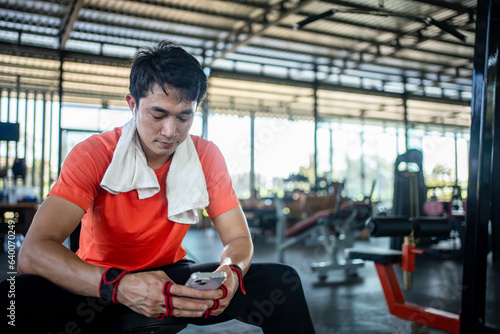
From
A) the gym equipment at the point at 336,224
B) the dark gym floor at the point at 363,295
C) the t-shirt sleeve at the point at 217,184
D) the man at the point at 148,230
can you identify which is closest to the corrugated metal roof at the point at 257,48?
the gym equipment at the point at 336,224

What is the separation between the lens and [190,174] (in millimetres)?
1243

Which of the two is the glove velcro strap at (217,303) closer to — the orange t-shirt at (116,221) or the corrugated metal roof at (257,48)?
the orange t-shirt at (116,221)

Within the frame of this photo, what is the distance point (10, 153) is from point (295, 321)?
8.88 meters

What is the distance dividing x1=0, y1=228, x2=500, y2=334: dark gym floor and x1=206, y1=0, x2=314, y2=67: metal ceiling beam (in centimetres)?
354

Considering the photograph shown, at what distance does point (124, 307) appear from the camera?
1.05 m

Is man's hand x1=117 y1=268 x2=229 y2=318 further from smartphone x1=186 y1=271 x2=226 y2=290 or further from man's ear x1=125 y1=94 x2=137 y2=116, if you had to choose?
man's ear x1=125 y1=94 x2=137 y2=116

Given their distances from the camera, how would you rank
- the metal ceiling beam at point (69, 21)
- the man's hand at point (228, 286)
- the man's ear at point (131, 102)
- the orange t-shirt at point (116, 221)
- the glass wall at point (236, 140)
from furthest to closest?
the glass wall at point (236, 140)
the metal ceiling beam at point (69, 21)
the man's ear at point (131, 102)
the orange t-shirt at point (116, 221)
the man's hand at point (228, 286)

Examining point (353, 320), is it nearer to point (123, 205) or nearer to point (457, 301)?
point (457, 301)

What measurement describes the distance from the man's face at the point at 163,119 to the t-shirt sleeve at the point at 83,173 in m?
0.13

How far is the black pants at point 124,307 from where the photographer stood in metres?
0.89

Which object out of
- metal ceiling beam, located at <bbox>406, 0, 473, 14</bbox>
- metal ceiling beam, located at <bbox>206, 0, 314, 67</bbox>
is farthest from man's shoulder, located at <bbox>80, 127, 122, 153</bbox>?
metal ceiling beam, located at <bbox>406, 0, 473, 14</bbox>

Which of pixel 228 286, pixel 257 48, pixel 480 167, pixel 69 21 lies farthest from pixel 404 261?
pixel 257 48

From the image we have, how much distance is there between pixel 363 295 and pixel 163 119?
2.43m

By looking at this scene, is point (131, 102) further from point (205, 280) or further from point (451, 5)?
point (451, 5)
